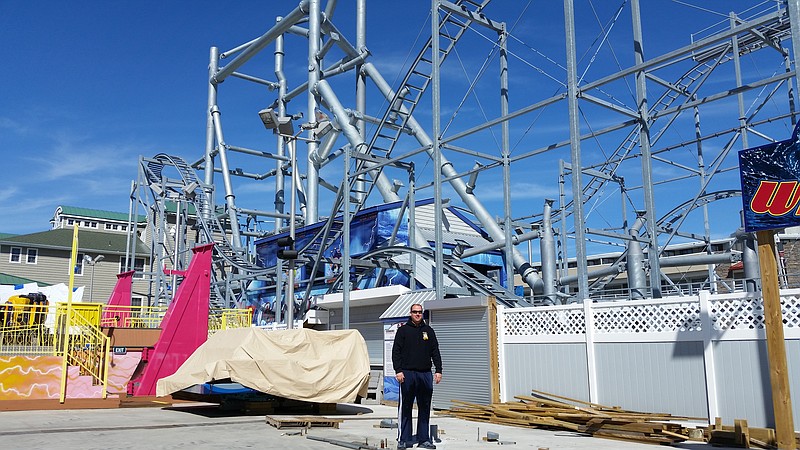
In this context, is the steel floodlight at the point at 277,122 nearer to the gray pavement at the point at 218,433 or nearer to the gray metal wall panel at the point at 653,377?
the gray pavement at the point at 218,433

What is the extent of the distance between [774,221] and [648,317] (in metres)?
3.35

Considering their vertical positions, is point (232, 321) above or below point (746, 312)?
above

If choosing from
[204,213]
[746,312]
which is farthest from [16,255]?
[746,312]

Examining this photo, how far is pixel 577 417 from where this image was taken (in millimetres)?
10312

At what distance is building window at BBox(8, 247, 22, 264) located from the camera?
37359 mm

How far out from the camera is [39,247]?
124 feet

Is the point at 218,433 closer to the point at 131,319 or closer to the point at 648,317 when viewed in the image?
the point at 648,317

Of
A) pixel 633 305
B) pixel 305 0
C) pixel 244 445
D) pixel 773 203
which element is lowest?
pixel 244 445

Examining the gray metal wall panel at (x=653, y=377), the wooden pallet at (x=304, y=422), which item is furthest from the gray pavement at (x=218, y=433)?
the gray metal wall panel at (x=653, y=377)

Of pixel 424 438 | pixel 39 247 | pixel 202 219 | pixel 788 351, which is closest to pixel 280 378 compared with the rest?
pixel 424 438

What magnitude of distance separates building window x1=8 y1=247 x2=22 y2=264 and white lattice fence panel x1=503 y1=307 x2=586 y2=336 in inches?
1310

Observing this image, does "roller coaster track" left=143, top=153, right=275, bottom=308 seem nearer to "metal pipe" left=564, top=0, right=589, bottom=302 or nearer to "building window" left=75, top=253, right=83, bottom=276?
"building window" left=75, top=253, right=83, bottom=276

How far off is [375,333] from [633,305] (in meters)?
8.42

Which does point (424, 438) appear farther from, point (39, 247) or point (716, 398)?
point (39, 247)
